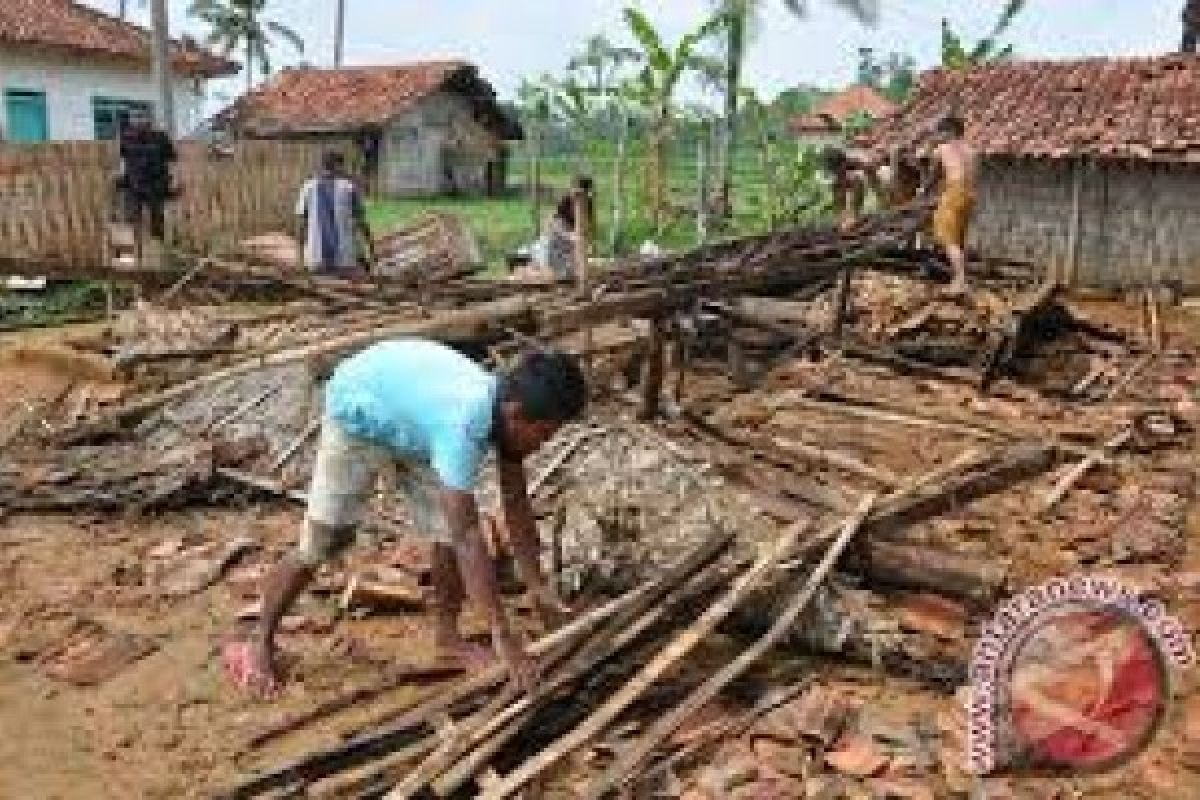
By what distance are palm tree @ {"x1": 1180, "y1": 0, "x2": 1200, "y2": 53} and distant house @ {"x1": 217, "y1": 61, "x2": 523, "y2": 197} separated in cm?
1876

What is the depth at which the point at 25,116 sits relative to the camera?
2194 cm

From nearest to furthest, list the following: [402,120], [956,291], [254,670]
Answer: [254,670], [956,291], [402,120]

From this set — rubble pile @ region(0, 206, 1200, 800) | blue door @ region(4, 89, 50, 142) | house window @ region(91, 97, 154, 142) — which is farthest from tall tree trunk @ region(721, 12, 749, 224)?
rubble pile @ region(0, 206, 1200, 800)

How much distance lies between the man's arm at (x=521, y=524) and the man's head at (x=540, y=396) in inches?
13.5

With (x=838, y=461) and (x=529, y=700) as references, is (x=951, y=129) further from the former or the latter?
(x=529, y=700)

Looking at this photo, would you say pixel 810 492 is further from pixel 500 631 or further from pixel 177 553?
pixel 177 553

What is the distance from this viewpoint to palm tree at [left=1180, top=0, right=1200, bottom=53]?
23.3 meters

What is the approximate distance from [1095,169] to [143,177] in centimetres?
1244

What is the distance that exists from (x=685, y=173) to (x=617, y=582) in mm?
40096

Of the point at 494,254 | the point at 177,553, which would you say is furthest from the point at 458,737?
the point at 494,254

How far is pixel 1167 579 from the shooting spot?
240 inches

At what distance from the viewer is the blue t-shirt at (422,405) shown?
4.40 metres

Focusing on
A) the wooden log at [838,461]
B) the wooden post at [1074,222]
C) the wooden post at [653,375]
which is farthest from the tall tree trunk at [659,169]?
the wooden post at [653,375]

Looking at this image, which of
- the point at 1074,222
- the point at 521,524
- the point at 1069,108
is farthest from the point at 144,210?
the point at 1069,108
